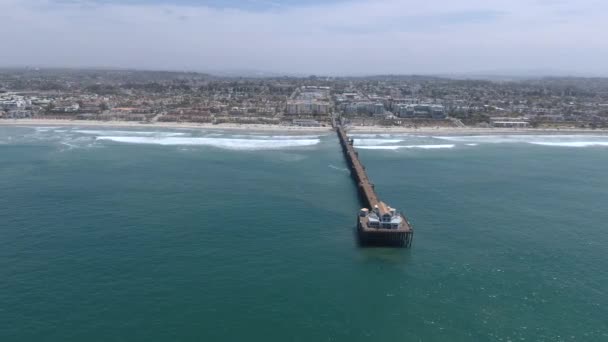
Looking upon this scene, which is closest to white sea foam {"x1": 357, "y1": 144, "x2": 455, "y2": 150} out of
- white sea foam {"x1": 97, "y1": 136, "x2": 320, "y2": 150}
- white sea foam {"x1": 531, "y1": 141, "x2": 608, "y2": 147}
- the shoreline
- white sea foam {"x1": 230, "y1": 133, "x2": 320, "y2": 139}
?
white sea foam {"x1": 97, "y1": 136, "x2": 320, "y2": 150}

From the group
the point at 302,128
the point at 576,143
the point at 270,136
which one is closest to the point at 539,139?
the point at 576,143

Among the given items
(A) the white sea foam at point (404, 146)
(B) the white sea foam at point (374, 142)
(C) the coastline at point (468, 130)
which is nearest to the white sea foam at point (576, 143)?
(C) the coastline at point (468, 130)

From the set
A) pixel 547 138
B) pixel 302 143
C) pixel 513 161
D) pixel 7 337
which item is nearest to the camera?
pixel 7 337

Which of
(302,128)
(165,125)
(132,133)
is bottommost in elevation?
(132,133)

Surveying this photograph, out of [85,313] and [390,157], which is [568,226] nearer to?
[390,157]

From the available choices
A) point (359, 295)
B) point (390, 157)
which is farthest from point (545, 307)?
point (390, 157)

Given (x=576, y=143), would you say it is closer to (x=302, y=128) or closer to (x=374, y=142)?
(x=374, y=142)
